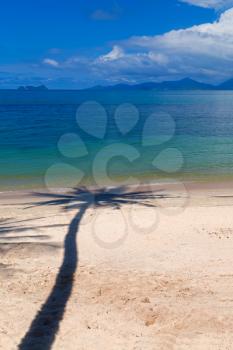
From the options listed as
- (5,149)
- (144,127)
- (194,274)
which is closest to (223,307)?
(194,274)

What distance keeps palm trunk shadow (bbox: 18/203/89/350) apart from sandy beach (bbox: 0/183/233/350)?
24mm

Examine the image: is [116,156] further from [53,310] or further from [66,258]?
[53,310]

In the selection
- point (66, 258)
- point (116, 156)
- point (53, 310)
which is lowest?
point (53, 310)

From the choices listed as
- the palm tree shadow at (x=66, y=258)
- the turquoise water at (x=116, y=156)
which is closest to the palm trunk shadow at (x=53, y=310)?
the palm tree shadow at (x=66, y=258)

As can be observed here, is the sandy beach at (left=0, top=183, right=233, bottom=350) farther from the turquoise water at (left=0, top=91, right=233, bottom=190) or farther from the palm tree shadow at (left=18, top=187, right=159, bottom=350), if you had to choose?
the turquoise water at (left=0, top=91, right=233, bottom=190)

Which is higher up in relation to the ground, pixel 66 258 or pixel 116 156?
pixel 116 156

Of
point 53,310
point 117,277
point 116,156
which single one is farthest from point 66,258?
point 116,156

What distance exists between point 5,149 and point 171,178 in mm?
20217

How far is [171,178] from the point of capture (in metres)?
29.5

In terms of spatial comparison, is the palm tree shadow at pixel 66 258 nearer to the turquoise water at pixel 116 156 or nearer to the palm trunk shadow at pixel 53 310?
the palm trunk shadow at pixel 53 310

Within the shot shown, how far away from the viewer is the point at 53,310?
Answer: 1008cm

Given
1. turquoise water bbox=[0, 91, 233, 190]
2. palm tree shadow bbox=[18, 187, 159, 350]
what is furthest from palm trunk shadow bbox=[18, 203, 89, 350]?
turquoise water bbox=[0, 91, 233, 190]

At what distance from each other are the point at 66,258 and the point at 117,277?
2059mm

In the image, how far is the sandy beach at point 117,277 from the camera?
9156 mm
